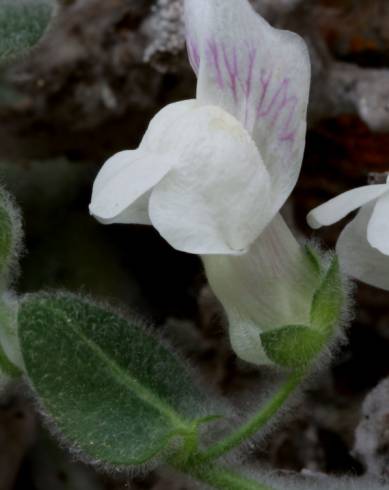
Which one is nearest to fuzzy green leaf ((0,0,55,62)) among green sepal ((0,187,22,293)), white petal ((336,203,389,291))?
green sepal ((0,187,22,293))

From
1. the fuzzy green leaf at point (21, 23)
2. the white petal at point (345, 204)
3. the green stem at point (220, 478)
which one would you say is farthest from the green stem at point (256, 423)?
the fuzzy green leaf at point (21, 23)

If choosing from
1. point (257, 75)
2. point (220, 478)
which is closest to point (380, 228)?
point (257, 75)

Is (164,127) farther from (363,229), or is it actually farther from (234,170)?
(363,229)

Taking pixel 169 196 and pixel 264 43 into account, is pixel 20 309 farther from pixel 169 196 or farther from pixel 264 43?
pixel 264 43

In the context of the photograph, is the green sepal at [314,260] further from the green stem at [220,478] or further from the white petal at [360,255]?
the green stem at [220,478]

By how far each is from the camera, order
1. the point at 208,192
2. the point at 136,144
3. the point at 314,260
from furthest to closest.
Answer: the point at 136,144
the point at 314,260
the point at 208,192

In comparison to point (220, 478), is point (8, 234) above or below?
above

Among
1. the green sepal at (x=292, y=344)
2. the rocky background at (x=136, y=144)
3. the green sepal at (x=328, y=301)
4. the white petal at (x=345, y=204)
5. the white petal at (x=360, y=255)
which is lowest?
the rocky background at (x=136, y=144)
